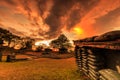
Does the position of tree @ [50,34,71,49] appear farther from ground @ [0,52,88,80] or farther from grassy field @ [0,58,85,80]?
grassy field @ [0,58,85,80]

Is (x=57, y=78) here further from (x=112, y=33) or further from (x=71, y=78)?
(x=112, y=33)

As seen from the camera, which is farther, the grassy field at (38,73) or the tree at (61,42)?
the tree at (61,42)

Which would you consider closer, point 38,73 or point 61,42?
point 38,73

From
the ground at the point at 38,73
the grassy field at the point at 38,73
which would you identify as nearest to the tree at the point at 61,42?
the ground at the point at 38,73

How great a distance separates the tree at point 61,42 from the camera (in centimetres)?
7562

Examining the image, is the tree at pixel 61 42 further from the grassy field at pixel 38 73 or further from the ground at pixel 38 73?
the grassy field at pixel 38 73

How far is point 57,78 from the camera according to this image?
37.3 feet

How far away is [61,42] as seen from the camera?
75625mm

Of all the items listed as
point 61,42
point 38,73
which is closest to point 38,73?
point 38,73

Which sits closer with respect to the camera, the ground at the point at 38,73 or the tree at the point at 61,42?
the ground at the point at 38,73

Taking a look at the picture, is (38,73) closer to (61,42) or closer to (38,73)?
(38,73)

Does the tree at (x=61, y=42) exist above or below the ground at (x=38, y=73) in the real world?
above

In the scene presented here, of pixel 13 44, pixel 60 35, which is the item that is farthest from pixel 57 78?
pixel 13 44

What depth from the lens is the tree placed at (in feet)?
248
